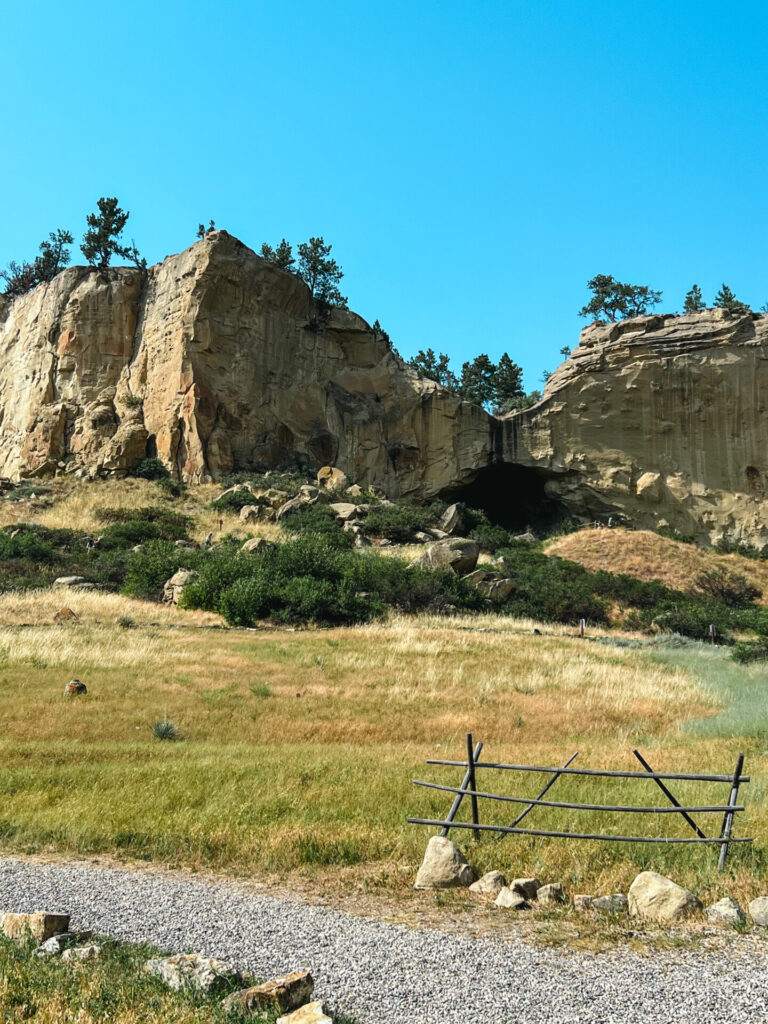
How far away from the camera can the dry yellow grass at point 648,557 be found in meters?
42.0

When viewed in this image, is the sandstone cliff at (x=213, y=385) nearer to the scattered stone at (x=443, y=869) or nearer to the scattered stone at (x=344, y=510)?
the scattered stone at (x=344, y=510)

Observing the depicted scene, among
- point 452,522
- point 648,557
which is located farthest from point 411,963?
point 452,522

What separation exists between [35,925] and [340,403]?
49.7 meters

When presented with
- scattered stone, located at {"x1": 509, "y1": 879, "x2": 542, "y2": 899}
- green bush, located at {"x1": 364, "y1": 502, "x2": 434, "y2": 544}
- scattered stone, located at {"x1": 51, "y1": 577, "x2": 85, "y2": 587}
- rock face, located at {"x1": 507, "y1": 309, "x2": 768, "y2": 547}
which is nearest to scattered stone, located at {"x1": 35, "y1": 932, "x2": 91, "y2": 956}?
scattered stone, located at {"x1": 509, "y1": 879, "x2": 542, "y2": 899}

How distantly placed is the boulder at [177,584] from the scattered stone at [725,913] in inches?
985

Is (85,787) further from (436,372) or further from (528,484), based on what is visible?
(436,372)

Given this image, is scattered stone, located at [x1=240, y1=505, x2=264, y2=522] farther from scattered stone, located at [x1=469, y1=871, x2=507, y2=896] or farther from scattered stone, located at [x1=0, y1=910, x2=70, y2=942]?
scattered stone, located at [x1=0, y1=910, x2=70, y2=942]

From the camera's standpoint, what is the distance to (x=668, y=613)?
34062 mm

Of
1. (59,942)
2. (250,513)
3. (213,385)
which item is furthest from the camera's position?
(213,385)

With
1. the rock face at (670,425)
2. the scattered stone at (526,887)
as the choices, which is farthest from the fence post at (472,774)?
the rock face at (670,425)

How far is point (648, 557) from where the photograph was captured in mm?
43312

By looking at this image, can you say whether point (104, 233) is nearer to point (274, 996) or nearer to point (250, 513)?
point (250, 513)

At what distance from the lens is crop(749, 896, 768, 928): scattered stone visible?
19.4ft

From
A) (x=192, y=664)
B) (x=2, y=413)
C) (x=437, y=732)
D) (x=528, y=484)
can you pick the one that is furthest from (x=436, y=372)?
(x=437, y=732)
